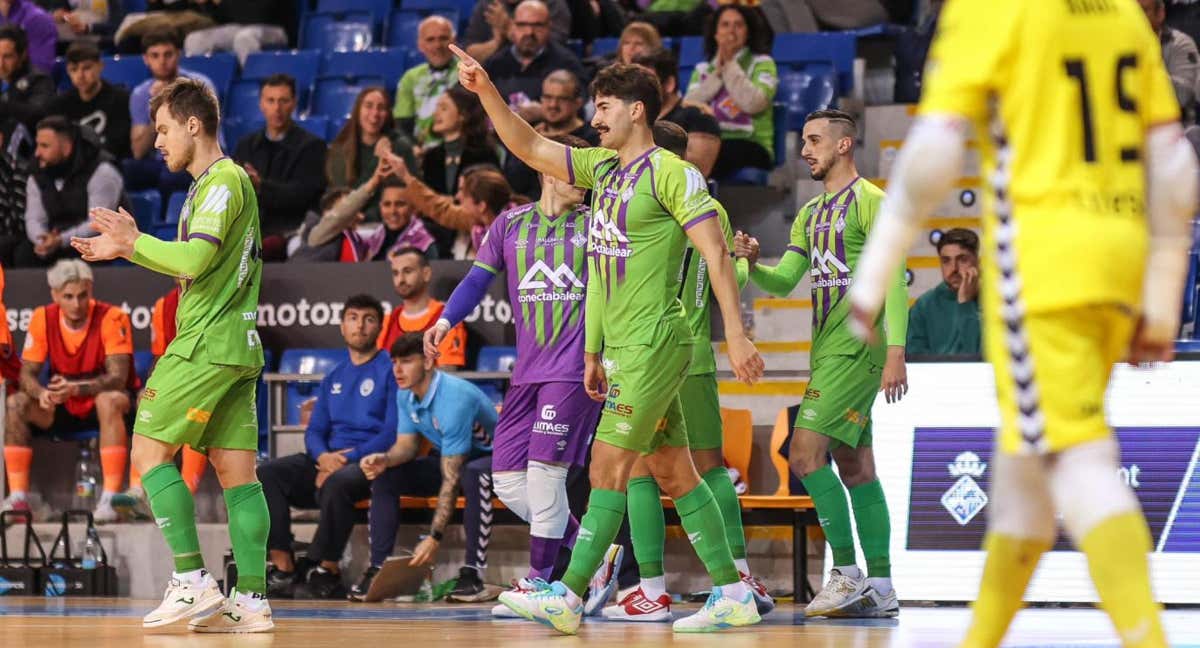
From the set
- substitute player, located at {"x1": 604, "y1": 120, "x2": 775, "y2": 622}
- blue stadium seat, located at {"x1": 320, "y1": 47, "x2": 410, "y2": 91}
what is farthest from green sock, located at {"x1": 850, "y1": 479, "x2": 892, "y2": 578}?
blue stadium seat, located at {"x1": 320, "y1": 47, "x2": 410, "y2": 91}

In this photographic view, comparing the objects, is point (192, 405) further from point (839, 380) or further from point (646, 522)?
point (839, 380)

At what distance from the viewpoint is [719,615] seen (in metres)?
6.36

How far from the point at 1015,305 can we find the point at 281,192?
29.2ft

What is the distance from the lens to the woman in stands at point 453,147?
1114cm

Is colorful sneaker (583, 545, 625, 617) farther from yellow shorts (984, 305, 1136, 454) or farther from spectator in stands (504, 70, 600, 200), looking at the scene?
yellow shorts (984, 305, 1136, 454)

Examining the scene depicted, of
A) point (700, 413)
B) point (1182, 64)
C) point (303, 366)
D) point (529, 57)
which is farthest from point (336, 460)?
point (1182, 64)

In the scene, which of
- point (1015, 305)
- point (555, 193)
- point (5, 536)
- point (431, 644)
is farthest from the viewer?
point (5, 536)

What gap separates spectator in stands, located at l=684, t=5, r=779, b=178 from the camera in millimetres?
11094

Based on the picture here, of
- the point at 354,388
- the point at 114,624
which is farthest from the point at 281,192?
the point at 114,624

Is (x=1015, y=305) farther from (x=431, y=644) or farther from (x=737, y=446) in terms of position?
(x=737, y=446)

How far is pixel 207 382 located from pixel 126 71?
9006mm

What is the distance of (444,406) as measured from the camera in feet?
30.1

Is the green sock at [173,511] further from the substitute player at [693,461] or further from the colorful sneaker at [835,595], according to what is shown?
the colorful sneaker at [835,595]

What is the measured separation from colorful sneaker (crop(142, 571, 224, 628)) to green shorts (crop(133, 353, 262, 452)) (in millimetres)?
537
